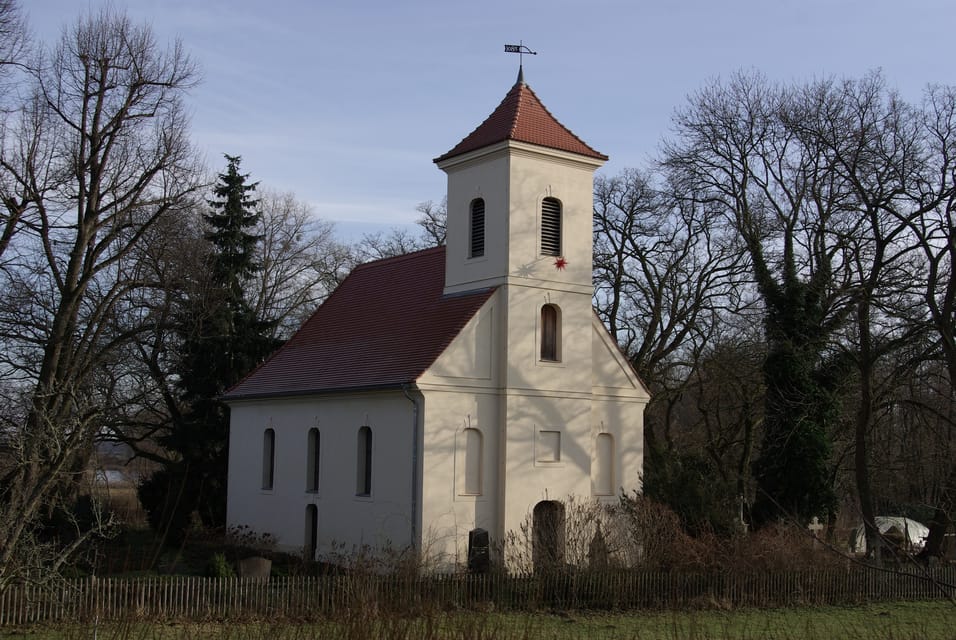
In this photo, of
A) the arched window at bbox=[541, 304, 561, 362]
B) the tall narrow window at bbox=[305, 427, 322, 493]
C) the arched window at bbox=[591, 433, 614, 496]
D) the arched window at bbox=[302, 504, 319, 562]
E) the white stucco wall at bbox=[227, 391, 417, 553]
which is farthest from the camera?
the tall narrow window at bbox=[305, 427, 322, 493]

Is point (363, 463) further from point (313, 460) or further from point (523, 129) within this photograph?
point (523, 129)

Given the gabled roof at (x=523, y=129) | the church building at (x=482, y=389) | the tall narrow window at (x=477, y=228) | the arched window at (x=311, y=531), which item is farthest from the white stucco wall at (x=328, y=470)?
the gabled roof at (x=523, y=129)

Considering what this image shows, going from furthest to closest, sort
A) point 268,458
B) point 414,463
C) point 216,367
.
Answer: point 216,367, point 268,458, point 414,463

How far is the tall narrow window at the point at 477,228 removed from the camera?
2945 centimetres

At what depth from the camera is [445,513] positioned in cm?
2683

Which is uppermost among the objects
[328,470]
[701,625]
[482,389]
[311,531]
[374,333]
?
[374,333]

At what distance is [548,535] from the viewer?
25547 millimetres

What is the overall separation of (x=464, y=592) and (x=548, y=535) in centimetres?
557

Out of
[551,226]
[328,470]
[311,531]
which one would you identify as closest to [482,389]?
[551,226]

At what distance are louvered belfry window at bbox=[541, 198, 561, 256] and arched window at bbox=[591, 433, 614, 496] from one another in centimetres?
547

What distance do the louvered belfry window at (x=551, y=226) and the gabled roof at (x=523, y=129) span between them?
5.11 ft

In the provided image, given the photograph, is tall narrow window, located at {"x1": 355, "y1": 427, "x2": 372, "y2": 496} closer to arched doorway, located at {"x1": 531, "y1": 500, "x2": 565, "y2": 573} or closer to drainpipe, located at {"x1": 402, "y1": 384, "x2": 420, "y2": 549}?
drainpipe, located at {"x1": 402, "y1": 384, "x2": 420, "y2": 549}

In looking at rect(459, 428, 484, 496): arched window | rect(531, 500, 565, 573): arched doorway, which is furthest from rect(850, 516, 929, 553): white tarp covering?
rect(459, 428, 484, 496): arched window

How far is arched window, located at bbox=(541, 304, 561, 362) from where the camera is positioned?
29.0 meters
